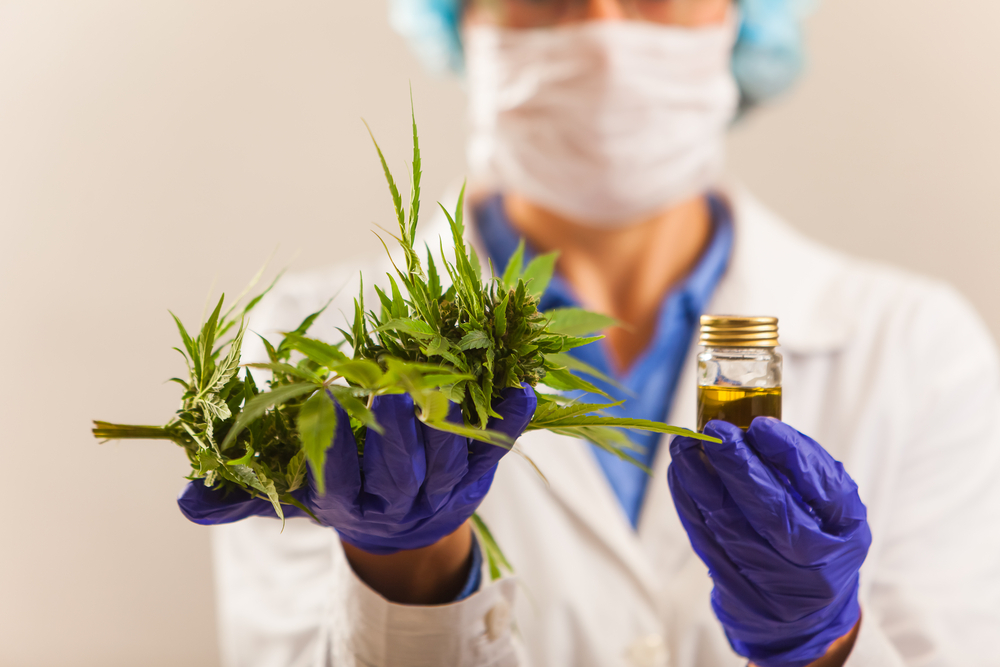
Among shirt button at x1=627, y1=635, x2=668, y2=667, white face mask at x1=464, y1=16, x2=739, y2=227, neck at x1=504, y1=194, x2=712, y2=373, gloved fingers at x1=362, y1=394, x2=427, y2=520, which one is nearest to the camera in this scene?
gloved fingers at x1=362, y1=394, x2=427, y2=520

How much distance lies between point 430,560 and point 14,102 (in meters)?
1.21

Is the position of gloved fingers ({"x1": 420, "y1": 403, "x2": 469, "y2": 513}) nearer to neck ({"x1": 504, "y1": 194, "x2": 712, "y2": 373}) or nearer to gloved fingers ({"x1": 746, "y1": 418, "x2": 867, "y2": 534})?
gloved fingers ({"x1": 746, "y1": 418, "x2": 867, "y2": 534})

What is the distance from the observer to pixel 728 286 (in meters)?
1.04

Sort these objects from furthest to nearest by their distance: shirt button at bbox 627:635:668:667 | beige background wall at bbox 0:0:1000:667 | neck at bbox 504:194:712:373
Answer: beige background wall at bbox 0:0:1000:667 → neck at bbox 504:194:712:373 → shirt button at bbox 627:635:668:667

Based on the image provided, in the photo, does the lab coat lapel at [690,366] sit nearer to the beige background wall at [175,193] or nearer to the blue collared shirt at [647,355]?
the blue collared shirt at [647,355]

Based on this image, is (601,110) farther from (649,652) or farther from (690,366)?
(649,652)

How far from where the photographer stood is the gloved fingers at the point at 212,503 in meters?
0.46

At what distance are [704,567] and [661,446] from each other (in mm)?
169

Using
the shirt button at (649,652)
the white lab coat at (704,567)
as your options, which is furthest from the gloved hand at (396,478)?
the shirt button at (649,652)

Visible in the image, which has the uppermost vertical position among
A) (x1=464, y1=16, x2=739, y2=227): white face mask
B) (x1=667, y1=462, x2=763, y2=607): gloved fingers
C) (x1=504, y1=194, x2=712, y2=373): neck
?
(x1=464, y1=16, x2=739, y2=227): white face mask

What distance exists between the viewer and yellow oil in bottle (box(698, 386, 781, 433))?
0.53 meters

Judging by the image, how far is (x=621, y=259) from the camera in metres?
1.11

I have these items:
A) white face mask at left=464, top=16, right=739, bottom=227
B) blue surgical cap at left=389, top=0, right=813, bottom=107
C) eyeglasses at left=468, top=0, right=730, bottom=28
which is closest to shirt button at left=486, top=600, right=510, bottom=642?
white face mask at left=464, top=16, right=739, bottom=227

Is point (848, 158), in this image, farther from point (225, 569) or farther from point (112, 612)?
point (112, 612)
